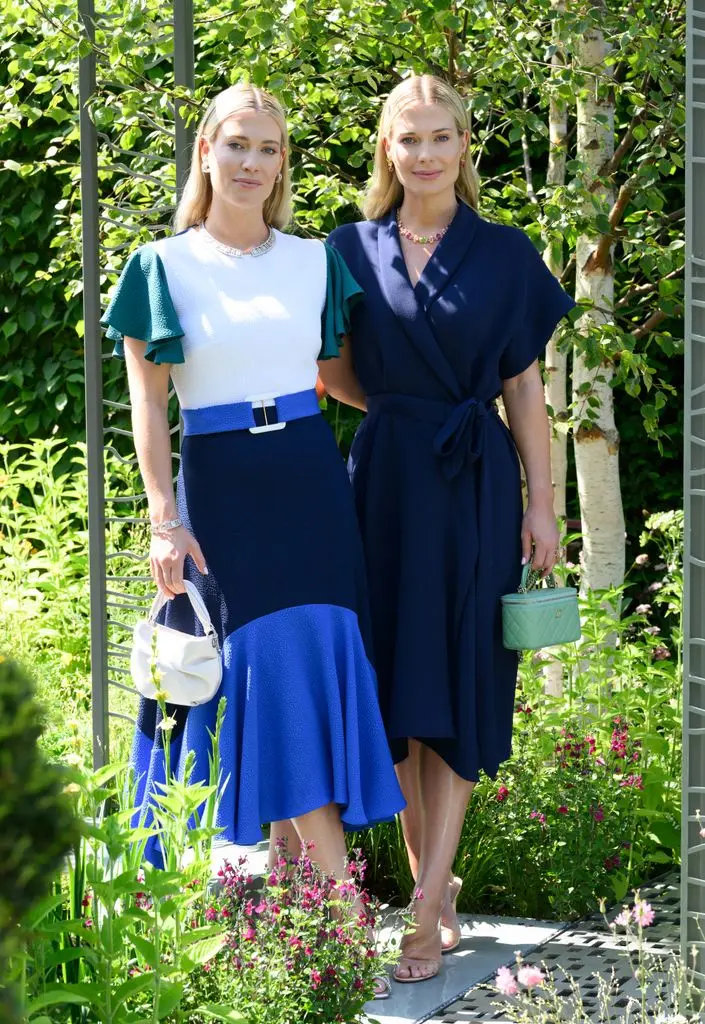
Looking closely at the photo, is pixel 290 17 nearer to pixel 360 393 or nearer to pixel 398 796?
pixel 360 393

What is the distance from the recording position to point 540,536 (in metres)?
3.27

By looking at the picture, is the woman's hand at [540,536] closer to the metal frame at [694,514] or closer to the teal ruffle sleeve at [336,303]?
the teal ruffle sleeve at [336,303]

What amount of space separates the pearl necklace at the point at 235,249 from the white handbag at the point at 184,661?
0.70m

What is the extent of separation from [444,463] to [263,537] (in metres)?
0.47

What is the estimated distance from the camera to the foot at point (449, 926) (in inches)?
130

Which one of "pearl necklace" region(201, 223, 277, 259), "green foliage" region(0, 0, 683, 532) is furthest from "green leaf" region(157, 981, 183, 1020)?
"green foliage" region(0, 0, 683, 532)

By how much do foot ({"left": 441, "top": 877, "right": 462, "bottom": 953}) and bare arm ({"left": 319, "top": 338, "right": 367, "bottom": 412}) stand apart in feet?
3.87

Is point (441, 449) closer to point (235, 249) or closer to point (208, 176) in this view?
point (235, 249)

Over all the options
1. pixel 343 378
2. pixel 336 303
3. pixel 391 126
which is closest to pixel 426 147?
pixel 391 126

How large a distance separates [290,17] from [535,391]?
45.9 inches

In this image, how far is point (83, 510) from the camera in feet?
19.9

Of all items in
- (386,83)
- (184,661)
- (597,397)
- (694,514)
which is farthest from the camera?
(386,83)

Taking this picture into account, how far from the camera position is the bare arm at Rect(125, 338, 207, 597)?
290 centimetres

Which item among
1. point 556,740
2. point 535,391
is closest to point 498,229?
point 535,391
